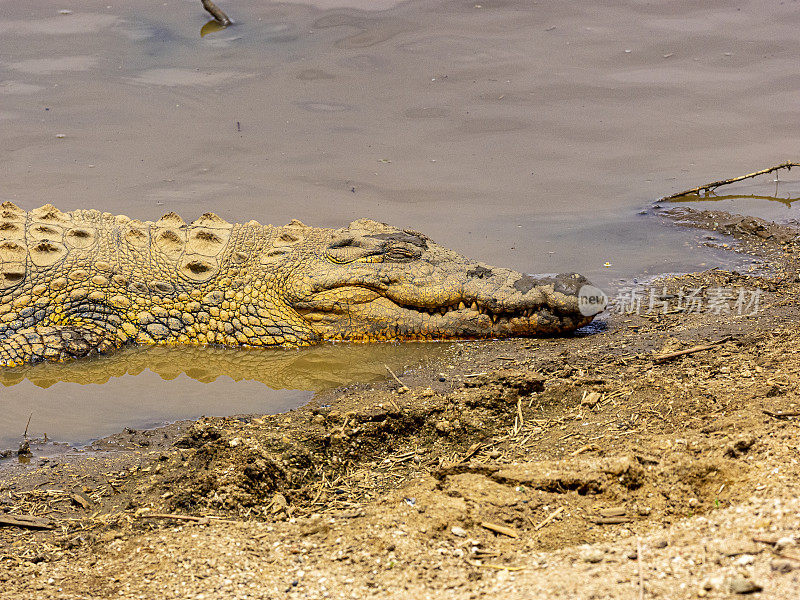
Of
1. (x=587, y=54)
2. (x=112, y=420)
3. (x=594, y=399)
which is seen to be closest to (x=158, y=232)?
(x=112, y=420)

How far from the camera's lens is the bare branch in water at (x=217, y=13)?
1373 cm

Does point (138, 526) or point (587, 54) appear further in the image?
point (587, 54)

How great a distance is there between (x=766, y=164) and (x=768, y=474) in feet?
24.6

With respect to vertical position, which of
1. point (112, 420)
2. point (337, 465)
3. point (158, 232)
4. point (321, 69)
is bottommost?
point (112, 420)

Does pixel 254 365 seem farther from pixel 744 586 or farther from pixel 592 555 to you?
pixel 744 586

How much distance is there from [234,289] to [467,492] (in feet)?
11.9

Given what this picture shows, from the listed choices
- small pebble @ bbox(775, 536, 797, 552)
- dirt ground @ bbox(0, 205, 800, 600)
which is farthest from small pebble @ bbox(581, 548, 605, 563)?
small pebble @ bbox(775, 536, 797, 552)

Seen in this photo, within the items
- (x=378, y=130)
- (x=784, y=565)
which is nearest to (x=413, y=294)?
(x=784, y=565)

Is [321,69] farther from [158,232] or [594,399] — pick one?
[594,399]

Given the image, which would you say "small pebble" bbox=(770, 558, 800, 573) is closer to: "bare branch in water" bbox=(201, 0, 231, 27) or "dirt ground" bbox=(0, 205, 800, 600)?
"dirt ground" bbox=(0, 205, 800, 600)

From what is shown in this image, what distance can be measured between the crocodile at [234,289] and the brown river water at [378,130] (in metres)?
0.23

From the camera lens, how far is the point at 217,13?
45.3 feet

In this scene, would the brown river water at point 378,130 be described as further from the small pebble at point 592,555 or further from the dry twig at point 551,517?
the small pebble at point 592,555

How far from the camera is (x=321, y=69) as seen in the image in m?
12.4
